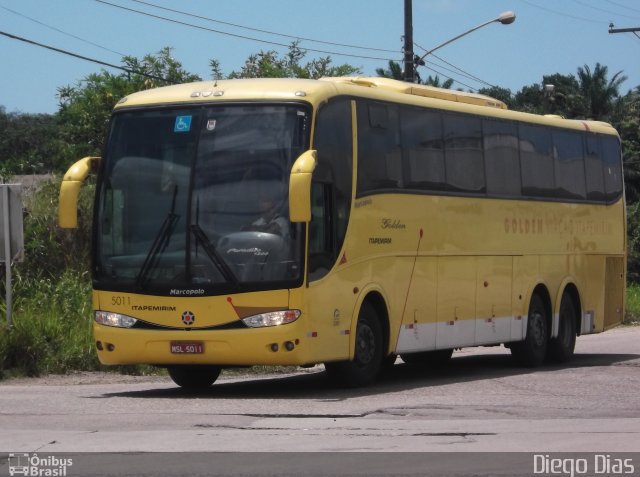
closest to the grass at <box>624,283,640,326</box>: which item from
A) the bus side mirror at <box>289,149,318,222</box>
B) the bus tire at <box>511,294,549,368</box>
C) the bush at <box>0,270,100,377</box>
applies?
the bus tire at <box>511,294,549,368</box>

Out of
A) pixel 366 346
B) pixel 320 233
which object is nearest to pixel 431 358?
pixel 366 346

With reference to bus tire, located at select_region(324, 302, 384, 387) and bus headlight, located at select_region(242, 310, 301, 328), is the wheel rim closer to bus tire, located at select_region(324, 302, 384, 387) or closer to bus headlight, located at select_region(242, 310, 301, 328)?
bus tire, located at select_region(324, 302, 384, 387)

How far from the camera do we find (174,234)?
15.2 metres

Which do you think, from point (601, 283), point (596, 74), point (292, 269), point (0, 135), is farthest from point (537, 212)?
point (0, 135)

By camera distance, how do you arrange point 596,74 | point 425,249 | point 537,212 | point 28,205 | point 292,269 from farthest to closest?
point 596,74
point 28,205
point 537,212
point 425,249
point 292,269

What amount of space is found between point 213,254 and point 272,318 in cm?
94

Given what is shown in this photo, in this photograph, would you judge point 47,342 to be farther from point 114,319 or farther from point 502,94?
point 502,94

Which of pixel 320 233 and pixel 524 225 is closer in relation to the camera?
→ pixel 320 233

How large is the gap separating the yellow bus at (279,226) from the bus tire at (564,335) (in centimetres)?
362

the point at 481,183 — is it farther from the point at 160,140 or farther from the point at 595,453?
the point at 595,453

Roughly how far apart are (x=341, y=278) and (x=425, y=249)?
101 inches

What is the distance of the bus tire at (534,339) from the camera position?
21.3m

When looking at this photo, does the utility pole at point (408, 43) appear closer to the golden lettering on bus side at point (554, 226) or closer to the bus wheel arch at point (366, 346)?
the golden lettering on bus side at point (554, 226)

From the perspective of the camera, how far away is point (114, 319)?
15.5 m
